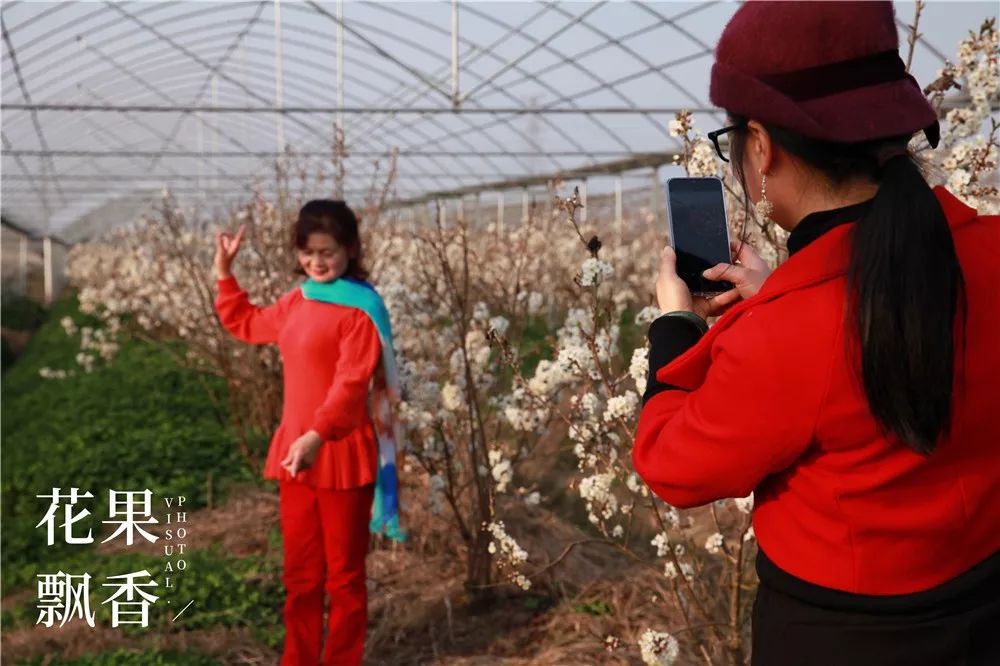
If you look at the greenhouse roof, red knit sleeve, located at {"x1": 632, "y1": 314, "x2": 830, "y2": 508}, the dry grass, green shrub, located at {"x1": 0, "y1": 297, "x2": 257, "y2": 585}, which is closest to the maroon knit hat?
red knit sleeve, located at {"x1": 632, "y1": 314, "x2": 830, "y2": 508}

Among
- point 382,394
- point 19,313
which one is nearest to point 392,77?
point 19,313

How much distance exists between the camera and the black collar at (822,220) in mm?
1142

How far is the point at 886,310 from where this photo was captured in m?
1.04

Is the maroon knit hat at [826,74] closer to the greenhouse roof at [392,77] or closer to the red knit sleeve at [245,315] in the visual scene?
the red knit sleeve at [245,315]

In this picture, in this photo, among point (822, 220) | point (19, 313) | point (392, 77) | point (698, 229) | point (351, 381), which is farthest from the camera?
point (19, 313)

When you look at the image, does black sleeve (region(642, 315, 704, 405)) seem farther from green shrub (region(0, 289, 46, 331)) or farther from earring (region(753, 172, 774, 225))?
green shrub (region(0, 289, 46, 331))

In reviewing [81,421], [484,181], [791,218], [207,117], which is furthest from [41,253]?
[791,218]

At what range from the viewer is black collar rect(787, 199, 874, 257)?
44.9 inches

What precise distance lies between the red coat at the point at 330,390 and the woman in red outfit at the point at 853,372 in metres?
1.91

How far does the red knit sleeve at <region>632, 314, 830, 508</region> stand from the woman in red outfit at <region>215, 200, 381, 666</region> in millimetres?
1953

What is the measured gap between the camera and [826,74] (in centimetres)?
111

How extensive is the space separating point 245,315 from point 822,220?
8.75 ft

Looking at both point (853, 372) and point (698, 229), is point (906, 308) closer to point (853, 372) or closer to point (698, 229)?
point (853, 372)

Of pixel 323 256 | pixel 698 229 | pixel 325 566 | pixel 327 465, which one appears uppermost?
pixel 323 256
